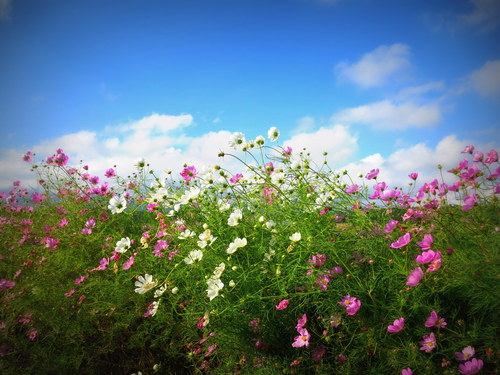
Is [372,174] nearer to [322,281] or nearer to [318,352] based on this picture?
[322,281]

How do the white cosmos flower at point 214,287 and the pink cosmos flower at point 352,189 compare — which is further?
the pink cosmos flower at point 352,189

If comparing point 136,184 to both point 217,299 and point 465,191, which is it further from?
point 465,191

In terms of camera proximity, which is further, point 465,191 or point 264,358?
point 465,191

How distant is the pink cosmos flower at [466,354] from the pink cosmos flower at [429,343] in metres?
0.08

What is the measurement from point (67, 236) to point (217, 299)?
1689 mm

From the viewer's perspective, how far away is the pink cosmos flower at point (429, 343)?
1.18 meters

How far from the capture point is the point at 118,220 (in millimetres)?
2779

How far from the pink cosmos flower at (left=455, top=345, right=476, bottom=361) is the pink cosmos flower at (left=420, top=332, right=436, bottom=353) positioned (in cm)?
8

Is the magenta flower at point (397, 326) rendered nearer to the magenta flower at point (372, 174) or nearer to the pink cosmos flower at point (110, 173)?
the magenta flower at point (372, 174)

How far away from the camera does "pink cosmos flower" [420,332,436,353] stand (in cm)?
118

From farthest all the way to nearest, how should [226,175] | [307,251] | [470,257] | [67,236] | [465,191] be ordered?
[67,236] → [226,175] → [465,191] → [307,251] → [470,257]

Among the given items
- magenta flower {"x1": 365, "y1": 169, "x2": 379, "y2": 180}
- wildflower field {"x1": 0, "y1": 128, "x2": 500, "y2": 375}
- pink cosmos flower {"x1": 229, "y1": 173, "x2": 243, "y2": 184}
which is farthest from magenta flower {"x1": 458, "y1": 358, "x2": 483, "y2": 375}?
pink cosmos flower {"x1": 229, "y1": 173, "x2": 243, "y2": 184}

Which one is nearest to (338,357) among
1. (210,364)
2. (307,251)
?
(307,251)

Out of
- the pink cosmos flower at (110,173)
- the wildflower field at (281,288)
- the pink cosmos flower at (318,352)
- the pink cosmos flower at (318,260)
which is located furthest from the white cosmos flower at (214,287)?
the pink cosmos flower at (110,173)
